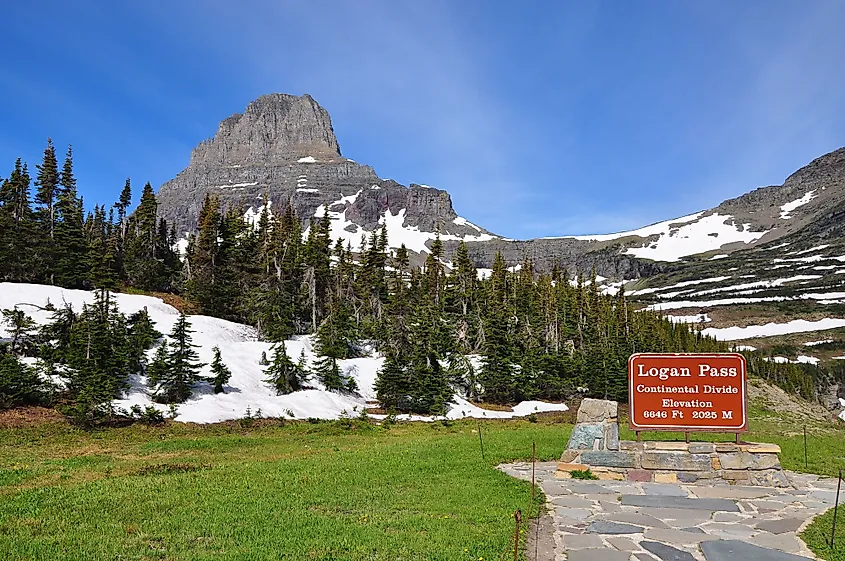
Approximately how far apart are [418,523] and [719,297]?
212m

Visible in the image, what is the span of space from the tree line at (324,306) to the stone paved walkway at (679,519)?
24814mm

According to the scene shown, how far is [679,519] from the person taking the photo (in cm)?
1007

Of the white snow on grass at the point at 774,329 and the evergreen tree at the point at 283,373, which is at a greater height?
the white snow on grass at the point at 774,329

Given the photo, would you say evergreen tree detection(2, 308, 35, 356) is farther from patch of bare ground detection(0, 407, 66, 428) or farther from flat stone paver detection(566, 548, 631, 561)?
flat stone paver detection(566, 548, 631, 561)

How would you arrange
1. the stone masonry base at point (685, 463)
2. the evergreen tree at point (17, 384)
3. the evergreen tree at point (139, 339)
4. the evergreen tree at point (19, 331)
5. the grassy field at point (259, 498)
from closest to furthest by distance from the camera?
the grassy field at point (259, 498), the stone masonry base at point (685, 463), the evergreen tree at point (17, 384), the evergreen tree at point (19, 331), the evergreen tree at point (139, 339)

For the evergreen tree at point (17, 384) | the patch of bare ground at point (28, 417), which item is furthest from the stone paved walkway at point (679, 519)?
the evergreen tree at point (17, 384)

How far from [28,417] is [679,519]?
2584 centimetres

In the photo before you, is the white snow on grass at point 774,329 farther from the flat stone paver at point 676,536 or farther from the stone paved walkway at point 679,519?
the flat stone paver at point 676,536

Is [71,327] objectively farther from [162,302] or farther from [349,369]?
[349,369]

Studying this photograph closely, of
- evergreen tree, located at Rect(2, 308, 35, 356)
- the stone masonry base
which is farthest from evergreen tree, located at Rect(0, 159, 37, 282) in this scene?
the stone masonry base

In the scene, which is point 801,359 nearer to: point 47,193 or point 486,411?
point 486,411

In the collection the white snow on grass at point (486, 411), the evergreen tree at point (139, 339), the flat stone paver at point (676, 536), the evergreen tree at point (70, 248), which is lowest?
the white snow on grass at point (486, 411)

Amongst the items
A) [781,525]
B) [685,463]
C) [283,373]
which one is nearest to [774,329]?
[283,373]

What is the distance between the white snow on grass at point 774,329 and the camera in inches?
5886
